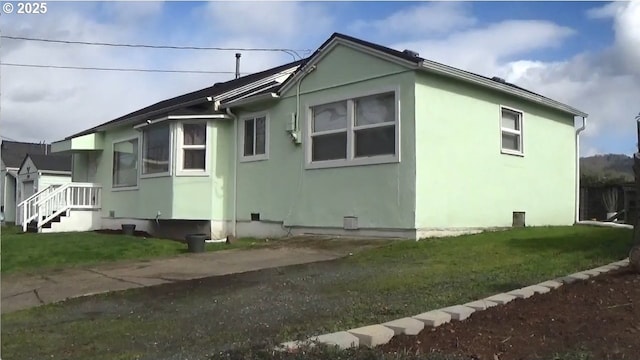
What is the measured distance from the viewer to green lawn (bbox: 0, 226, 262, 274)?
11.1m

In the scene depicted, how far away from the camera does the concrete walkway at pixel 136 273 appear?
8133mm

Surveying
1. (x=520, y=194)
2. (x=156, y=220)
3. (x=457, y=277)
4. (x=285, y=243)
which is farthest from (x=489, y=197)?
(x=156, y=220)

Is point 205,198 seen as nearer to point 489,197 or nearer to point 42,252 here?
point 42,252

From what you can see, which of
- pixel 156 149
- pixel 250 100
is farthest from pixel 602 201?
pixel 156 149

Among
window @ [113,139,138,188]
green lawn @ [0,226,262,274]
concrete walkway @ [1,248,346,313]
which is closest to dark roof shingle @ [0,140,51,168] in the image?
window @ [113,139,138,188]

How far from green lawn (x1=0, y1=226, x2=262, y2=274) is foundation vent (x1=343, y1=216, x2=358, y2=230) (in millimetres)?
1988

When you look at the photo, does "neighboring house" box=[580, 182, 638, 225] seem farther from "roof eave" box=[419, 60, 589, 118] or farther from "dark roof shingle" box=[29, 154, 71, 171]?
"dark roof shingle" box=[29, 154, 71, 171]

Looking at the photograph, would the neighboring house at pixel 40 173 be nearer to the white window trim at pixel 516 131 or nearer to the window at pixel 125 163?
the window at pixel 125 163

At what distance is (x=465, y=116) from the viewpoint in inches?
Result: 500

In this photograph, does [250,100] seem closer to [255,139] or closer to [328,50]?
[255,139]

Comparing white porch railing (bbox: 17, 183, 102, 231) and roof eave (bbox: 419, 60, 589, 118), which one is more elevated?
roof eave (bbox: 419, 60, 589, 118)

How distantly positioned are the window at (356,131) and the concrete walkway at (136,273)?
2.31 m

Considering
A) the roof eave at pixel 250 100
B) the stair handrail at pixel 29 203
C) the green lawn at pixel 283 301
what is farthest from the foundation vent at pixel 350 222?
the stair handrail at pixel 29 203

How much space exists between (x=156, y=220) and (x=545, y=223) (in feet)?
33.8
